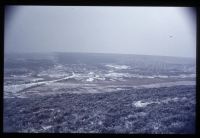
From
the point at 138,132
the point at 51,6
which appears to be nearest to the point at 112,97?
A: the point at 138,132

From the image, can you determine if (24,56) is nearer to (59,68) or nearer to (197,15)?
(59,68)

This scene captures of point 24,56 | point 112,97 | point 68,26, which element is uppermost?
point 68,26

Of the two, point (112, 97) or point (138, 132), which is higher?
point (112, 97)

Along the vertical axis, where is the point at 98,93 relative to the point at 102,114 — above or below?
above
